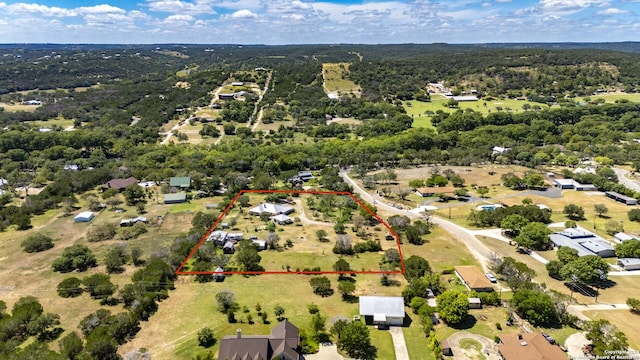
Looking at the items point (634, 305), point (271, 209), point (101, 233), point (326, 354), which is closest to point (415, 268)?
point (326, 354)

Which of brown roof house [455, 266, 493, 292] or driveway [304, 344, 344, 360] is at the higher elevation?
brown roof house [455, 266, 493, 292]

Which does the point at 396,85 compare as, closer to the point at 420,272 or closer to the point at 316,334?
the point at 420,272

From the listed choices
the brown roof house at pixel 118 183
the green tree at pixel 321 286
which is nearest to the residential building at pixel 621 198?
the green tree at pixel 321 286

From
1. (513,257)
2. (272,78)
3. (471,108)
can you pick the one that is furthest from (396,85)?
(513,257)

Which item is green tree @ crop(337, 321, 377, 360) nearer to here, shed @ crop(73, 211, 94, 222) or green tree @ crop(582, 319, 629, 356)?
green tree @ crop(582, 319, 629, 356)

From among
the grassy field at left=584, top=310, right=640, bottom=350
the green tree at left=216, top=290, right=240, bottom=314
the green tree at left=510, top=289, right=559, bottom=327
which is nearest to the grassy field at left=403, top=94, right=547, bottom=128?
the grassy field at left=584, top=310, right=640, bottom=350

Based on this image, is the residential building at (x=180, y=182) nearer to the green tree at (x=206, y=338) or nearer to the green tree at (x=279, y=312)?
the green tree at (x=279, y=312)

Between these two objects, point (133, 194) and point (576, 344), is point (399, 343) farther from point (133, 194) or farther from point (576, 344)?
point (133, 194)
